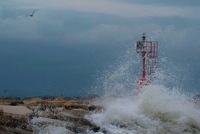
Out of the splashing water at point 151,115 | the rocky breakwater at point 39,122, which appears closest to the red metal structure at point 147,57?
the splashing water at point 151,115

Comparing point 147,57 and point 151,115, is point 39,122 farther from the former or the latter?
point 147,57

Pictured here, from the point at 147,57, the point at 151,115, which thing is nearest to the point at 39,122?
the point at 151,115

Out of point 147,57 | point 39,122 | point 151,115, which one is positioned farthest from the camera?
point 147,57

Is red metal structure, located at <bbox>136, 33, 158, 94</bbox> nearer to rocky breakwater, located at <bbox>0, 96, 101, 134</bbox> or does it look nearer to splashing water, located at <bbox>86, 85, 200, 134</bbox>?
splashing water, located at <bbox>86, 85, 200, 134</bbox>

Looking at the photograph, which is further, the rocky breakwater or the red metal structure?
the red metal structure

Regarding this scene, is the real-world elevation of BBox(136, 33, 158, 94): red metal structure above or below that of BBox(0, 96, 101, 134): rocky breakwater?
above

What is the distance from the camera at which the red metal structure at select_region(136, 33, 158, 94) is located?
2334cm

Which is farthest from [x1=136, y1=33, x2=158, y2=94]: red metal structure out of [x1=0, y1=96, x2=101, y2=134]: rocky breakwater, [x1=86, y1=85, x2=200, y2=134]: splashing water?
[x1=0, y1=96, x2=101, y2=134]: rocky breakwater

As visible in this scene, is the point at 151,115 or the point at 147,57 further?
the point at 147,57

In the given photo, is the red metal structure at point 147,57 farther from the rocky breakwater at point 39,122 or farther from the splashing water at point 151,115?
the rocky breakwater at point 39,122

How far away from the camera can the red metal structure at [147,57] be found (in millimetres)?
23344

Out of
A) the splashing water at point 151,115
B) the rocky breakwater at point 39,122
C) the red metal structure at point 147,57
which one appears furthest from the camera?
the red metal structure at point 147,57

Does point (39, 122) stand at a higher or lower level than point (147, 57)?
lower

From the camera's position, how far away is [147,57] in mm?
23797
